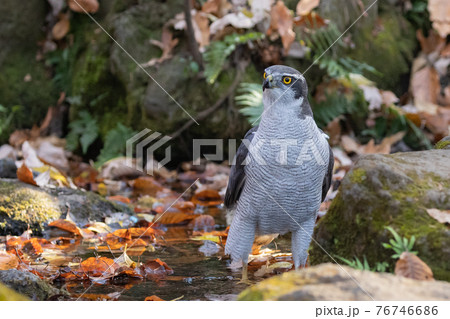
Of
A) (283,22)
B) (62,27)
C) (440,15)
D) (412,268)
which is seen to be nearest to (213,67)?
(283,22)

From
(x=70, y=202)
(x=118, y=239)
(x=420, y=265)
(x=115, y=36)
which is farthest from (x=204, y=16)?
(x=420, y=265)

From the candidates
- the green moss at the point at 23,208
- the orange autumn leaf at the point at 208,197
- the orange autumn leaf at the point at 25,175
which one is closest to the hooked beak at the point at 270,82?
the green moss at the point at 23,208

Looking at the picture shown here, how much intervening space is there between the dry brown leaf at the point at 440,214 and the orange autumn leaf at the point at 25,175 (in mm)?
3556

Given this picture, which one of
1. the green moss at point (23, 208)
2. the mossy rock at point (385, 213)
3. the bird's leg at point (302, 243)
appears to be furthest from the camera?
the green moss at point (23, 208)

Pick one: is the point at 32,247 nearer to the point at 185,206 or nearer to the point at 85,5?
the point at 185,206

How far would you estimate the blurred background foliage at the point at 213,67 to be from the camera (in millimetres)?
7309

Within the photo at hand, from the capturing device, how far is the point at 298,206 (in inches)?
137

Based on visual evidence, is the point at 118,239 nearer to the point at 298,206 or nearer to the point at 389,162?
the point at 298,206

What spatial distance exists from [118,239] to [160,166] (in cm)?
341

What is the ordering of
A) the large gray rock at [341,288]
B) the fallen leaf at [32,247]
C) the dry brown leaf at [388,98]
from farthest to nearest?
the dry brown leaf at [388,98] < the fallen leaf at [32,247] < the large gray rock at [341,288]

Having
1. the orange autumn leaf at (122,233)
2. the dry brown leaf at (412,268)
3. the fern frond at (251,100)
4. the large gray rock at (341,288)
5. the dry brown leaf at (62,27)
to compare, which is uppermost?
the dry brown leaf at (62,27)

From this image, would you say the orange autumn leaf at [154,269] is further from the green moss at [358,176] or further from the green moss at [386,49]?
the green moss at [386,49]

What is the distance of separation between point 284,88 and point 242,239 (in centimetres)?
104

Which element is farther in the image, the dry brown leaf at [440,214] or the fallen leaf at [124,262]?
the fallen leaf at [124,262]
